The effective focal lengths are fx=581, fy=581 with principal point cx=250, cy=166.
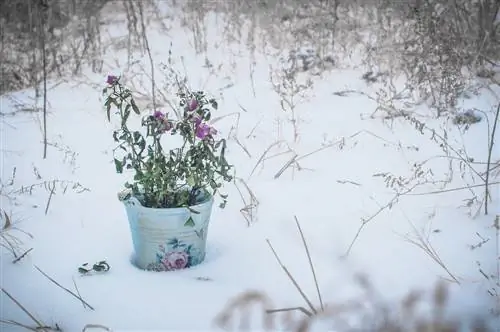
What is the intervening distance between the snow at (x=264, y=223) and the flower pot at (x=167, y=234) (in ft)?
0.18

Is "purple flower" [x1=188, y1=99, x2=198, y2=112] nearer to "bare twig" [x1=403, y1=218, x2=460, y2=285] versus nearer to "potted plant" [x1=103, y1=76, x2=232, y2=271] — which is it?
"potted plant" [x1=103, y1=76, x2=232, y2=271]

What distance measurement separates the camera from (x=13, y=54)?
5.88 meters

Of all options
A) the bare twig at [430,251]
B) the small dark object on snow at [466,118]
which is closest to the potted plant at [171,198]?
the bare twig at [430,251]

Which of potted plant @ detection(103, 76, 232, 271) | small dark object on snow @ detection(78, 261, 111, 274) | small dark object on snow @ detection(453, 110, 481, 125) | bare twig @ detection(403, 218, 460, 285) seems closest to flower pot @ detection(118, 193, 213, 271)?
potted plant @ detection(103, 76, 232, 271)

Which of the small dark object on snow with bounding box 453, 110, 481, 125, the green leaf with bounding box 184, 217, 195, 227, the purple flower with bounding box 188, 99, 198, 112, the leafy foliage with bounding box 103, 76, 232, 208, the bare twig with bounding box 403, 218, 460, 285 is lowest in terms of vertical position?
the bare twig with bounding box 403, 218, 460, 285

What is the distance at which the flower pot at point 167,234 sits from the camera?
6.70 feet

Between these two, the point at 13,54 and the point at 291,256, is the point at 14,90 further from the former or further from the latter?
the point at 291,256

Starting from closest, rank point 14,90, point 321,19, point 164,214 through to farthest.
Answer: point 164,214 < point 14,90 < point 321,19

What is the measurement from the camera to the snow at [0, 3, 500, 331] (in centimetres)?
190

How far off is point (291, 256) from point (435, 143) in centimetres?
145

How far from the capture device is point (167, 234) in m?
2.06

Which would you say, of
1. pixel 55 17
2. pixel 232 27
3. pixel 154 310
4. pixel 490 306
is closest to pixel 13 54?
pixel 55 17

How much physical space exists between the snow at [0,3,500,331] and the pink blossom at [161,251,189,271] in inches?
1.5

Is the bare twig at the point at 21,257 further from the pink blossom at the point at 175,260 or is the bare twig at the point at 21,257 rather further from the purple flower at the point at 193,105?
the purple flower at the point at 193,105
